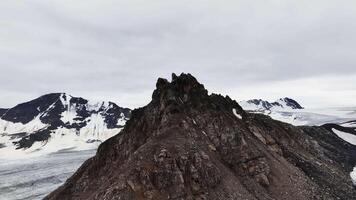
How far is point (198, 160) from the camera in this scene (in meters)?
41.3

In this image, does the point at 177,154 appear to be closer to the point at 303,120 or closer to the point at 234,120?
the point at 234,120

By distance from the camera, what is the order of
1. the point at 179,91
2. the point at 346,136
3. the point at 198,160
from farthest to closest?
1. the point at 346,136
2. the point at 179,91
3. the point at 198,160

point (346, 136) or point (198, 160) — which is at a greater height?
point (346, 136)

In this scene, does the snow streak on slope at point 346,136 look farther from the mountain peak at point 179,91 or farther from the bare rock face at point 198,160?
the mountain peak at point 179,91

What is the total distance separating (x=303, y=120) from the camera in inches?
6358

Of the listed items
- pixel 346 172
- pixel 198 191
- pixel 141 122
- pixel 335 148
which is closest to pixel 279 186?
pixel 198 191

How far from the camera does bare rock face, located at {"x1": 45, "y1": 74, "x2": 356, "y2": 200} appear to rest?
38.8m

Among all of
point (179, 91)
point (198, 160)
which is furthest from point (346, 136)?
point (198, 160)

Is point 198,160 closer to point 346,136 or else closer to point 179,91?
point 179,91

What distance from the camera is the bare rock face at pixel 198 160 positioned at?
38.8 meters

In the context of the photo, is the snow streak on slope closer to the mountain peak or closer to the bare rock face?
the bare rock face

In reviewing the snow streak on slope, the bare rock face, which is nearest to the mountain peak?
the bare rock face

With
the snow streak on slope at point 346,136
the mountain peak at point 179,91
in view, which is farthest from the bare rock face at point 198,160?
the snow streak on slope at point 346,136

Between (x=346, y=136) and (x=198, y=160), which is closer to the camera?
(x=198, y=160)
